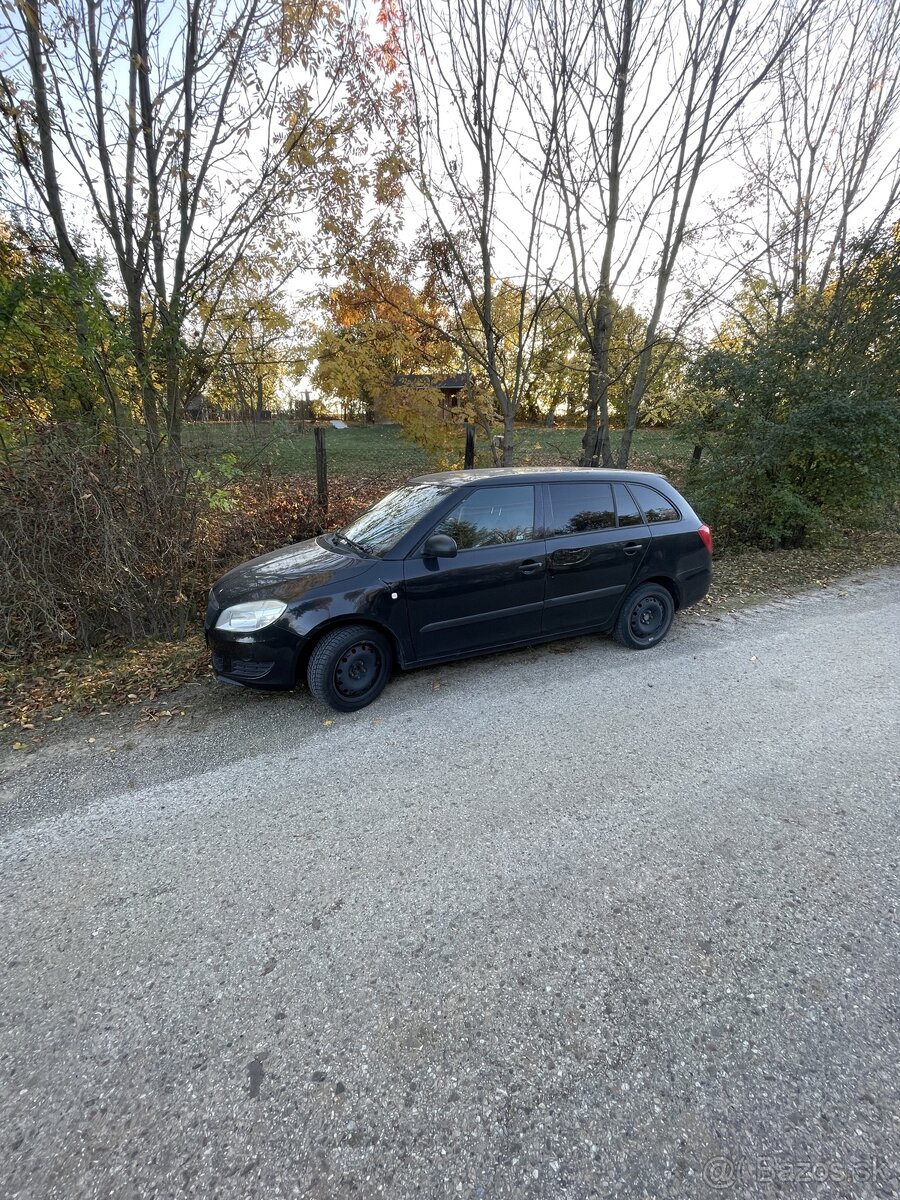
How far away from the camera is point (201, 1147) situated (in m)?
1.45

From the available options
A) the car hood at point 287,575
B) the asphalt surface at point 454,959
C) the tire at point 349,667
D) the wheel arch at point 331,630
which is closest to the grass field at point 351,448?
the car hood at point 287,575

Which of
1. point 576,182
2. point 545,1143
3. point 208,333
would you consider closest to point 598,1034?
point 545,1143

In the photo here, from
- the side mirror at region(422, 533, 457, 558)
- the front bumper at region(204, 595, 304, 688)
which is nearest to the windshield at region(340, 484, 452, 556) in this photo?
the side mirror at region(422, 533, 457, 558)

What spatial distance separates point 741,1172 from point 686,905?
85 centimetres

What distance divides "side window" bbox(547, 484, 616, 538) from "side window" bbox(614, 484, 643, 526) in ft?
0.25

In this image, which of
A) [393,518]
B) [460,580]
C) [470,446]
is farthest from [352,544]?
[470,446]

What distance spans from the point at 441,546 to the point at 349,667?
1.08m

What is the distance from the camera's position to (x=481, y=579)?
3.96 metres

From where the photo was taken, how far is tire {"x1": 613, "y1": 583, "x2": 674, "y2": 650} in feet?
15.4

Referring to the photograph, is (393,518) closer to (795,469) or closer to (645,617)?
(645,617)

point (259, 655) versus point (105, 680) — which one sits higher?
point (259, 655)

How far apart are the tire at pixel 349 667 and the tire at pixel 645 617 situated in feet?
7.13

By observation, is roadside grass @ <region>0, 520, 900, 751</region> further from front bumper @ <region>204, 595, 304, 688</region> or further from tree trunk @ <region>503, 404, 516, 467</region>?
tree trunk @ <region>503, 404, 516, 467</region>

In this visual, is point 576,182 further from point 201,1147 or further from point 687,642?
point 201,1147
